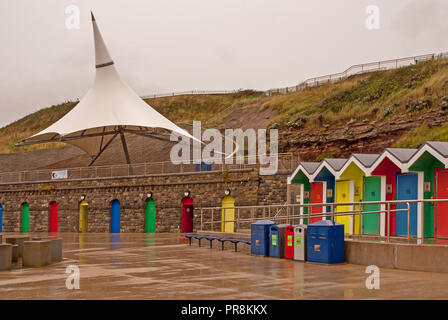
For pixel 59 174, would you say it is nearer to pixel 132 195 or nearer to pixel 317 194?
pixel 132 195

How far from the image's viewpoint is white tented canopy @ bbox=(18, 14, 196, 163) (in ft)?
121

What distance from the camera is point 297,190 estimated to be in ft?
85.7

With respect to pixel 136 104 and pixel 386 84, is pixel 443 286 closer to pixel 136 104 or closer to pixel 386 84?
pixel 136 104

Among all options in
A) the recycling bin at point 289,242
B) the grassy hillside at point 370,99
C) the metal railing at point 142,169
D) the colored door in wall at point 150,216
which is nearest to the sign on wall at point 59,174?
the metal railing at point 142,169

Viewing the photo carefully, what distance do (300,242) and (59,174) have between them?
92.2 ft

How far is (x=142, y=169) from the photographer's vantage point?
3559 cm

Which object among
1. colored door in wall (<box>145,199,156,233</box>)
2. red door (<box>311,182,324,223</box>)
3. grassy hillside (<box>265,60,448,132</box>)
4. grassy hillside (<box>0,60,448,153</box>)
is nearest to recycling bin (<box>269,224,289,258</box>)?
red door (<box>311,182,324,223</box>)

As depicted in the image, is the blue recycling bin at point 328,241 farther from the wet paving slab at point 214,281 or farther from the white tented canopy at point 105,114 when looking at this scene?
the white tented canopy at point 105,114

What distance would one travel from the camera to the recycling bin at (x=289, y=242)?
14875mm

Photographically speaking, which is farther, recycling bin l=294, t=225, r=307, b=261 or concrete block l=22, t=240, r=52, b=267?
recycling bin l=294, t=225, r=307, b=261

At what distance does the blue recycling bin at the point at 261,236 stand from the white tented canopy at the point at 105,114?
21.6m

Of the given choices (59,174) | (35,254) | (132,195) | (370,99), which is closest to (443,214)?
(35,254)

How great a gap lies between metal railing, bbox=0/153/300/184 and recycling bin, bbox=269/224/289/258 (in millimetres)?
11925

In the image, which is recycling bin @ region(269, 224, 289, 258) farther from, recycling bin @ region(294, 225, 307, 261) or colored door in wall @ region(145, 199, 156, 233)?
colored door in wall @ region(145, 199, 156, 233)
